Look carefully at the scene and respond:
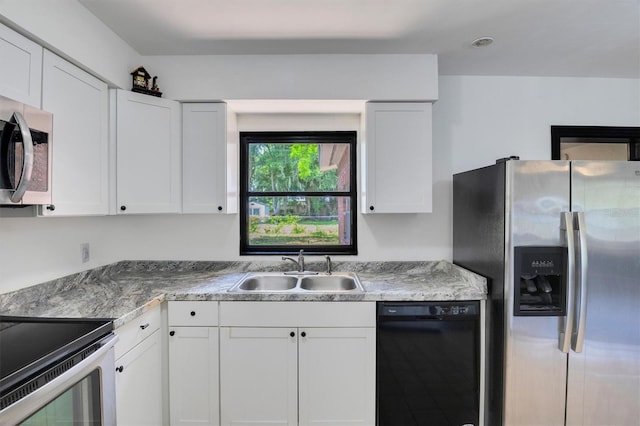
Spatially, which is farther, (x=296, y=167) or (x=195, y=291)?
(x=296, y=167)

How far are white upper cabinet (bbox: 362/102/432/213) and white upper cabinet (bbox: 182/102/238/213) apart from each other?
1.06 metres

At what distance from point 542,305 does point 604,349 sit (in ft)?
1.39

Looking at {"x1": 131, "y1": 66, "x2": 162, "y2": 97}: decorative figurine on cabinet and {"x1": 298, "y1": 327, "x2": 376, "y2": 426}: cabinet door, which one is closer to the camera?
{"x1": 298, "y1": 327, "x2": 376, "y2": 426}: cabinet door

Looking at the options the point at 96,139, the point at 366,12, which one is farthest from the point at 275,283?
the point at 366,12

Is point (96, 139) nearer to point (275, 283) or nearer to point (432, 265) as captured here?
point (275, 283)

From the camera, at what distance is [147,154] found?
1978 millimetres

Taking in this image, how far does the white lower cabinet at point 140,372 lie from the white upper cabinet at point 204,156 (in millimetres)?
807

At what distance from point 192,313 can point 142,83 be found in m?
1.58

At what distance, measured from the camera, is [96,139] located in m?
1.74

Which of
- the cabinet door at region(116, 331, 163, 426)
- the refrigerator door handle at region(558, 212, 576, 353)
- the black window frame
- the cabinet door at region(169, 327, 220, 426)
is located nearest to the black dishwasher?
the refrigerator door handle at region(558, 212, 576, 353)

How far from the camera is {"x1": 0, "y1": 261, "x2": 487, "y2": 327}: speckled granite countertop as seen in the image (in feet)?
5.00

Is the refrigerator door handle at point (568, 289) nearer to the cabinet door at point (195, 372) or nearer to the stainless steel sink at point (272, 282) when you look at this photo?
the stainless steel sink at point (272, 282)

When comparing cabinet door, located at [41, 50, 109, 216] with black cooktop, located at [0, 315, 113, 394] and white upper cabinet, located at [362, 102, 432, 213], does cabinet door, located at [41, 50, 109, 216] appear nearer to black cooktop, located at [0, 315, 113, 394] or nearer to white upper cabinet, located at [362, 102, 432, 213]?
black cooktop, located at [0, 315, 113, 394]

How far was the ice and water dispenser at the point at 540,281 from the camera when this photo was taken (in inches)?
63.6
